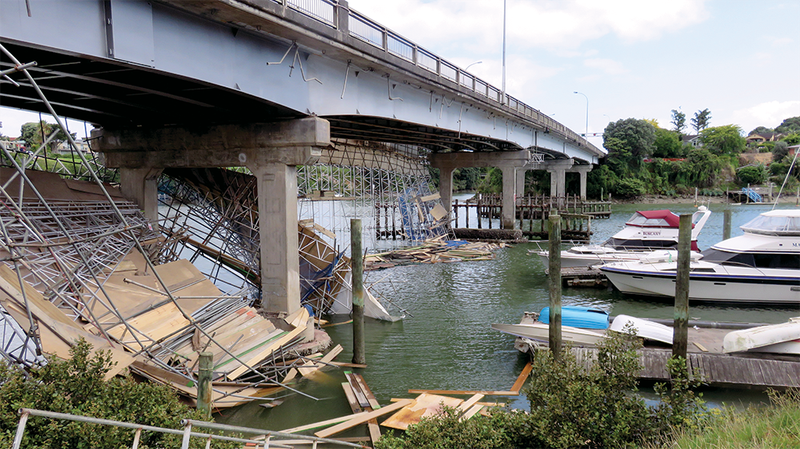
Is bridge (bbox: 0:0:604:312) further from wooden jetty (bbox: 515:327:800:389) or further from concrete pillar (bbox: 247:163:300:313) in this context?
wooden jetty (bbox: 515:327:800:389)

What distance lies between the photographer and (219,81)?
1149 centimetres

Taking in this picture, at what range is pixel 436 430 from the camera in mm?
7133

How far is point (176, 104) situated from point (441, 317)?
35.6 ft

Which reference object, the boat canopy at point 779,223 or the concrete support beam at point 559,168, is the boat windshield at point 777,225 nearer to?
the boat canopy at point 779,223

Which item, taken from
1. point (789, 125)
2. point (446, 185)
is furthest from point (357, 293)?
point (789, 125)

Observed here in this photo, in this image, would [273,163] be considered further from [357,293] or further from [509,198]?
[509,198]

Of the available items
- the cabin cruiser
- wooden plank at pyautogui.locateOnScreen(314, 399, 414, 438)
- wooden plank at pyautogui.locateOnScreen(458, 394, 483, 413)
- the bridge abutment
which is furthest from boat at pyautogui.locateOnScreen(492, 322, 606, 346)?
the cabin cruiser

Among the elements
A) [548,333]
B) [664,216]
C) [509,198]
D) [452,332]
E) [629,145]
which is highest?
[629,145]

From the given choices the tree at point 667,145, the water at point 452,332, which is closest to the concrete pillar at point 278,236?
the water at point 452,332

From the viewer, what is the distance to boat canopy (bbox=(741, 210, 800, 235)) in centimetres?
1947

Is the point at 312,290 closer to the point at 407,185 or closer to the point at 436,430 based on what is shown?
the point at 436,430

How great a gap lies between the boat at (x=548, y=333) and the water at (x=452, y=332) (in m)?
0.82

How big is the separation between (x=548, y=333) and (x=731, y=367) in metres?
4.04

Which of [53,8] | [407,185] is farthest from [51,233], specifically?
[407,185]
